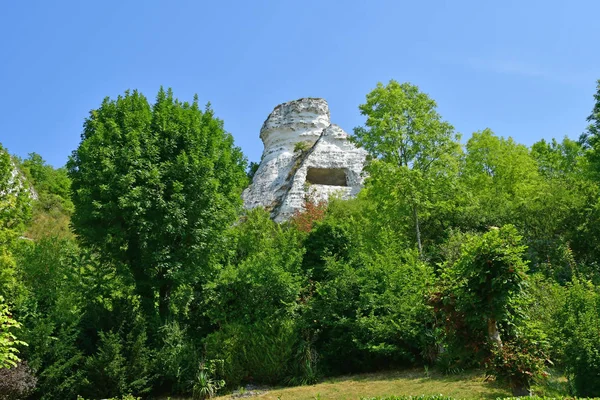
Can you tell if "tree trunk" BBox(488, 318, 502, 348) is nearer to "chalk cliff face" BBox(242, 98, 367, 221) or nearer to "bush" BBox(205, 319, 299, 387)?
"bush" BBox(205, 319, 299, 387)

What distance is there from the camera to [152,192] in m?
14.4

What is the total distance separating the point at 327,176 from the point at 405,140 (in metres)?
26.0

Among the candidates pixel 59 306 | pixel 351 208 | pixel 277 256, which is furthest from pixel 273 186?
pixel 59 306

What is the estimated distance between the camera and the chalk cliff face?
41.4 meters

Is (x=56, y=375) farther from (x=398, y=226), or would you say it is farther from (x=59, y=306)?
(x=398, y=226)

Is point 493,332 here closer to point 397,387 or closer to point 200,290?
point 397,387

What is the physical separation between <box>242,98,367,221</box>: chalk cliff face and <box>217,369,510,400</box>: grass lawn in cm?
2570

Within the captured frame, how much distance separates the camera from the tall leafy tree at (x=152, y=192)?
1430 cm

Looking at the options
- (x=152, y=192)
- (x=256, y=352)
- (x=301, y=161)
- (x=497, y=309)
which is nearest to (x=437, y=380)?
(x=497, y=309)

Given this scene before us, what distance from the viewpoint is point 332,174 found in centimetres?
4578

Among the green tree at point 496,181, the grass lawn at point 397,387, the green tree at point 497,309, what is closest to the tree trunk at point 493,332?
the green tree at point 497,309

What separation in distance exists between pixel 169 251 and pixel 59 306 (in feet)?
10.6

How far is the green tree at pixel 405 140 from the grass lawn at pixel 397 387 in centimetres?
744

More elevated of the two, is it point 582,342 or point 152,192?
point 152,192
